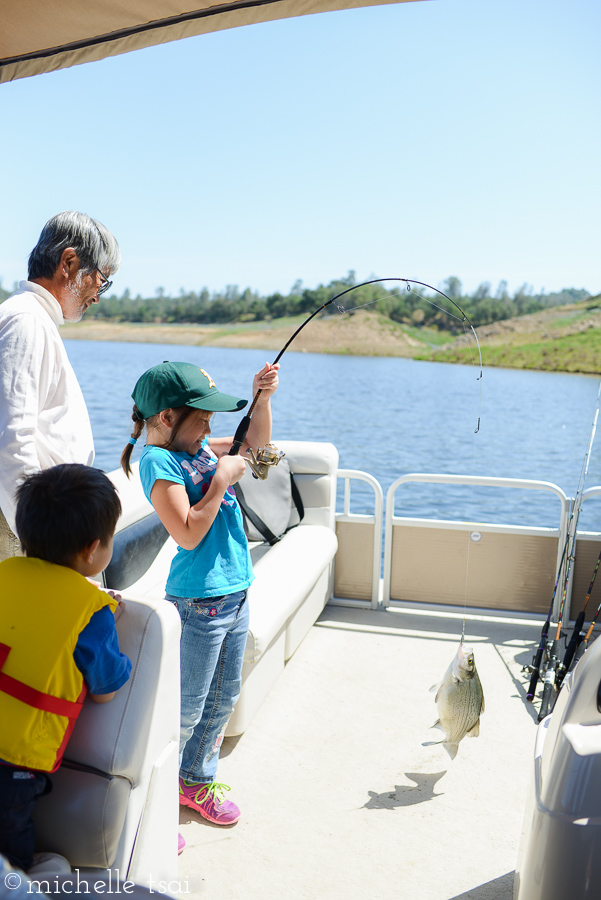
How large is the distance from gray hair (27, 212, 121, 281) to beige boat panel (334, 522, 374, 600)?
249cm

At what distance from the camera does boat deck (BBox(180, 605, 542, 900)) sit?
187cm

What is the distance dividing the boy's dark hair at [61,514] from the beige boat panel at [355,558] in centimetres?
280

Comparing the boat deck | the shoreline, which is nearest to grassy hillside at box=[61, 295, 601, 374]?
the shoreline

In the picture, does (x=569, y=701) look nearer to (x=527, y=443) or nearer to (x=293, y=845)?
(x=293, y=845)

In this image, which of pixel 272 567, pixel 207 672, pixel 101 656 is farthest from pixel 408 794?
pixel 101 656

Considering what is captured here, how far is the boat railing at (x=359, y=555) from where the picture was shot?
390 centimetres

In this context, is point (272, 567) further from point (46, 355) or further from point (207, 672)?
point (46, 355)

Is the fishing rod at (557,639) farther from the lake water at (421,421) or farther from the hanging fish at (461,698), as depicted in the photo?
the lake water at (421,421)

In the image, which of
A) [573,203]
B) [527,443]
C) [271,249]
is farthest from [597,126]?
[271,249]

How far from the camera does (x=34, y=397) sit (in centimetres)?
157

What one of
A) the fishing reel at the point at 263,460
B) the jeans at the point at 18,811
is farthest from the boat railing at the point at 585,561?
the jeans at the point at 18,811

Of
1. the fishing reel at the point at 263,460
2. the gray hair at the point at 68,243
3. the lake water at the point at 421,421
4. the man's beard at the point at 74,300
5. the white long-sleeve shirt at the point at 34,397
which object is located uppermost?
the gray hair at the point at 68,243

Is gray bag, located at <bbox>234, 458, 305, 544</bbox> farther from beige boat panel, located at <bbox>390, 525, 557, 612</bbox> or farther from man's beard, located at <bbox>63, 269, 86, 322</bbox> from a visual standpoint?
man's beard, located at <bbox>63, 269, 86, 322</bbox>

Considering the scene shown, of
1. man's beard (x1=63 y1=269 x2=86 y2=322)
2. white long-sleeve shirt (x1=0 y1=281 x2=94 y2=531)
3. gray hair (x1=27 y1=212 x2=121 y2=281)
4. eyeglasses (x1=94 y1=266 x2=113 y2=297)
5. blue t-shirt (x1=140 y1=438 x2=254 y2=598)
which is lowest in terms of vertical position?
blue t-shirt (x1=140 y1=438 x2=254 y2=598)
